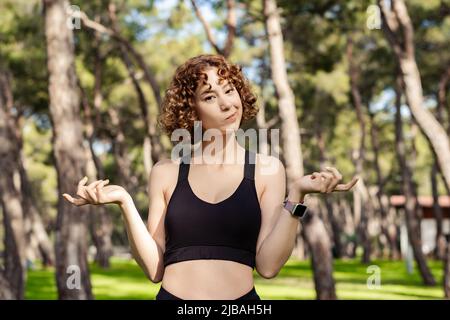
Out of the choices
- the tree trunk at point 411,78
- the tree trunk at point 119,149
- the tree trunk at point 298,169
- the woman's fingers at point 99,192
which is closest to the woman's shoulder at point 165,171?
the woman's fingers at point 99,192

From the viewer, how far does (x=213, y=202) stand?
9.34 ft

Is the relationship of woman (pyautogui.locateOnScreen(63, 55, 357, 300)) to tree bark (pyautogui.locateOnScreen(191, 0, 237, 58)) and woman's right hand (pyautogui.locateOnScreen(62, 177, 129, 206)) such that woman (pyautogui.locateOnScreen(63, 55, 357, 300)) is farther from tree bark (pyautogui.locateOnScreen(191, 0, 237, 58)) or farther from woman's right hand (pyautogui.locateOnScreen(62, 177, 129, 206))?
tree bark (pyautogui.locateOnScreen(191, 0, 237, 58))

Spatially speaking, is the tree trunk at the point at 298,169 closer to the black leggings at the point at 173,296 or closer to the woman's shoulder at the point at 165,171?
the woman's shoulder at the point at 165,171

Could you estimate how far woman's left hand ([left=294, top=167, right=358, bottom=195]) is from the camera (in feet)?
8.66

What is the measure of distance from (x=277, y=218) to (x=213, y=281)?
0.29 meters

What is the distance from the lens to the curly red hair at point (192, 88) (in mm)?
3086

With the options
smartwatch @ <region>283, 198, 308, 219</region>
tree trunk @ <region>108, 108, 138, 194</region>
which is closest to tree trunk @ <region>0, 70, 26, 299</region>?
smartwatch @ <region>283, 198, 308, 219</region>

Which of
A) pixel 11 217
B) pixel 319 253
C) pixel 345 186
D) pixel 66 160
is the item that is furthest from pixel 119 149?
pixel 345 186

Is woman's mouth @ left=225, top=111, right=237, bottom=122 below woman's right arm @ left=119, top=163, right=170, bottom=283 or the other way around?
the other way around

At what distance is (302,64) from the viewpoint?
28625 millimetres

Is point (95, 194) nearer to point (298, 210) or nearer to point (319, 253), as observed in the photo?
point (298, 210)

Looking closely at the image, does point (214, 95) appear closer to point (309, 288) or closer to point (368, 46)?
point (309, 288)

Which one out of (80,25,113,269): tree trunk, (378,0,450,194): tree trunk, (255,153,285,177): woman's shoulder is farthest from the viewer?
(80,25,113,269): tree trunk
